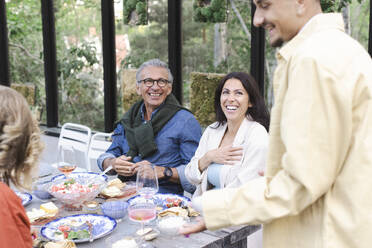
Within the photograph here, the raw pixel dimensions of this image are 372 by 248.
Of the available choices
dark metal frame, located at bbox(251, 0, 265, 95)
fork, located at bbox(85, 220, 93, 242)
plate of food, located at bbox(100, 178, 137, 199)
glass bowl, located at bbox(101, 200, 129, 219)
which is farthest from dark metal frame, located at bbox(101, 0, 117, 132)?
fork, located at bbox(85, 220, 93, 242)

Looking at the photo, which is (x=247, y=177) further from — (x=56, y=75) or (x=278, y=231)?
(x=56, y=75)

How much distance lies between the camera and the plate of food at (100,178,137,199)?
2.27 meters

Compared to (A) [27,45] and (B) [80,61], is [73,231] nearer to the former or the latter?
(B) [80,61]

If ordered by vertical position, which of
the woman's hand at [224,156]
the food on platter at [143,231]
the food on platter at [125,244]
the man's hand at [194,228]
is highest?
the man's hand at [194,228]

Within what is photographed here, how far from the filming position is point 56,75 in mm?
4875

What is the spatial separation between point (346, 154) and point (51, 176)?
2038 mm

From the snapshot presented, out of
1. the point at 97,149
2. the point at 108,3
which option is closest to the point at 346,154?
the point at 97,149

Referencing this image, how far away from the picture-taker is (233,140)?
8.33 ft

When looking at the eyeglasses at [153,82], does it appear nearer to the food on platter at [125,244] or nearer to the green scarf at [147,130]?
the green scarf at [147,130]

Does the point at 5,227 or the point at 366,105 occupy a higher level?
the point at 366,105

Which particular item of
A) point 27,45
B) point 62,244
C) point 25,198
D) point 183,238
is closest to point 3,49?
point 27,45

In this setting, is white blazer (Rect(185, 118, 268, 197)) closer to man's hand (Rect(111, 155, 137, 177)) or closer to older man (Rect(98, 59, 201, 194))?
older man (Rect(98, 59, 201, 194))

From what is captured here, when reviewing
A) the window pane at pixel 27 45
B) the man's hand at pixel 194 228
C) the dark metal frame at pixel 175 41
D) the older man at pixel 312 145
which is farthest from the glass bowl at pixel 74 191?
the window pane at pixel 27 45

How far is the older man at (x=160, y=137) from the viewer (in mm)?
2685
